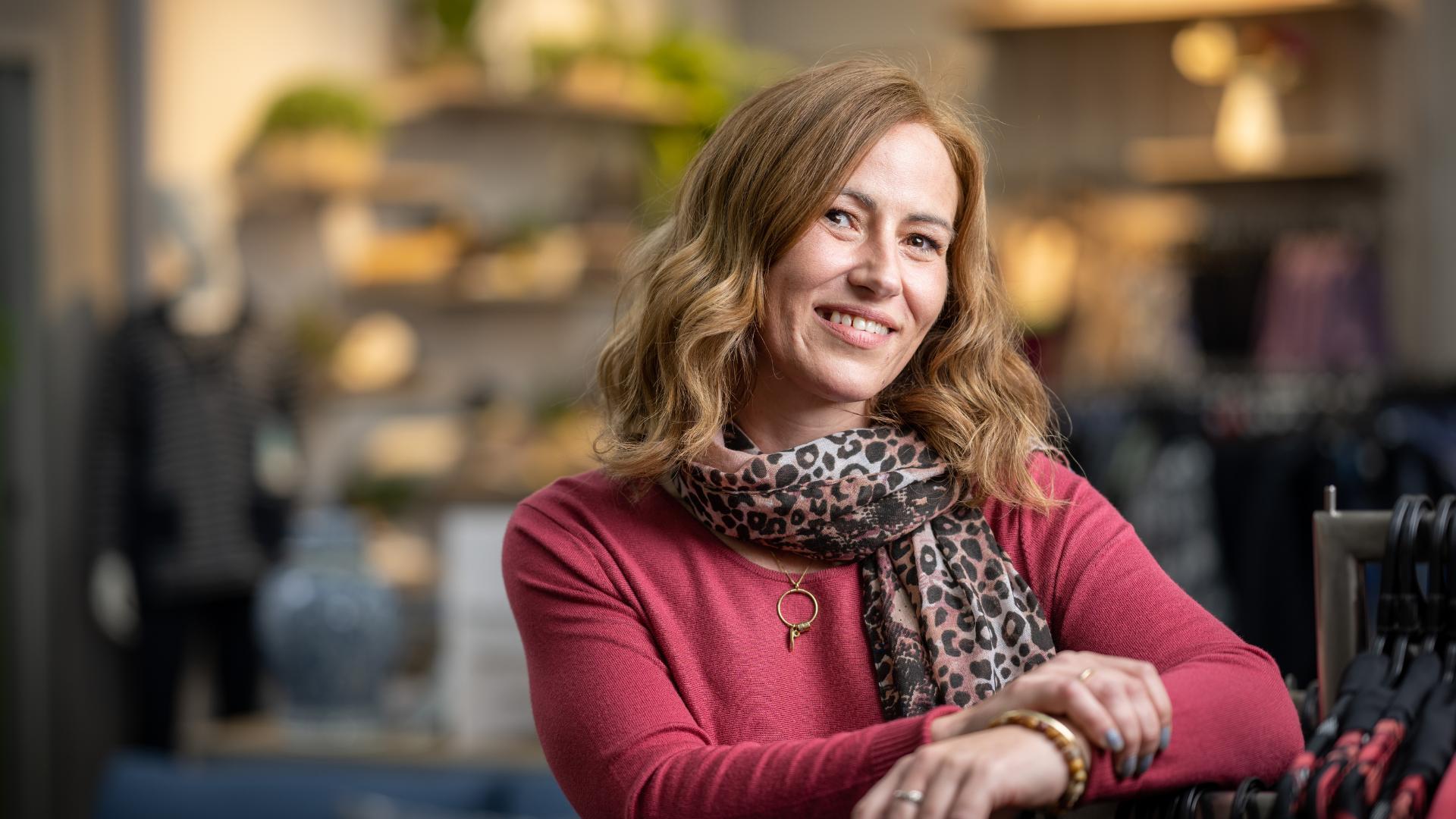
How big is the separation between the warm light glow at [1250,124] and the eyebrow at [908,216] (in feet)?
16.7

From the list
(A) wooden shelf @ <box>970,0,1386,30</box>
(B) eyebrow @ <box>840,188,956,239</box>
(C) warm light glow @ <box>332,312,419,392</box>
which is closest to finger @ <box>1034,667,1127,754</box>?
(B) eyebrow @ <box>840,188,956,239</box>

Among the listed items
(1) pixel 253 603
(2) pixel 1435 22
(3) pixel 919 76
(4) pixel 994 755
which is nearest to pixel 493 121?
(1) pixel 253 603

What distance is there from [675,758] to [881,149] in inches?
18.6

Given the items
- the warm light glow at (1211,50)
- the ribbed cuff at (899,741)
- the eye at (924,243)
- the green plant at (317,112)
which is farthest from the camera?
the warm light glow at (1211,50)

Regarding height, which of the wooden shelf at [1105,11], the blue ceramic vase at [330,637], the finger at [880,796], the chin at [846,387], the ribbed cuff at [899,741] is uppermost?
the wooden shelf at [1105,11]

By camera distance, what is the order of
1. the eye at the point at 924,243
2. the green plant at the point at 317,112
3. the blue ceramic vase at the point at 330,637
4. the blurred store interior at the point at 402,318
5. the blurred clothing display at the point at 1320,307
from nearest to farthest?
the eye at the point at 924,243
the blue ceramic vase at the point at 330,637
the blurred store interior at the point at 402,318
the green plant at the point at 317,112
the blurred clothing display at the point at 1320,307

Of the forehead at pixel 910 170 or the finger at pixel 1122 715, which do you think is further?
the forehead at pixel 910 170

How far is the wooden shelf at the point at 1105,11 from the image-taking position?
6273 mm

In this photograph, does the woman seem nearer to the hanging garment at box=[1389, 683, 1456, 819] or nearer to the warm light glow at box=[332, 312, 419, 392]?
the hanging garment at box=[1389, 683, 1456, 819]

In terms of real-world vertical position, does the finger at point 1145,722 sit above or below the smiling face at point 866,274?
below

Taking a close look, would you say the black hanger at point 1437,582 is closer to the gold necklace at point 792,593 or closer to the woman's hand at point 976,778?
the woman's hand at point 976,778

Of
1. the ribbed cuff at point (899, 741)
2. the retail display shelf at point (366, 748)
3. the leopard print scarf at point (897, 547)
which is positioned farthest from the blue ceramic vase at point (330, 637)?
the ribbed cuff at point (899, 741)

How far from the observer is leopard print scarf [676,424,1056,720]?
1200 millimetres

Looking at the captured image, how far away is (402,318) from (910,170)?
4.29 metres
